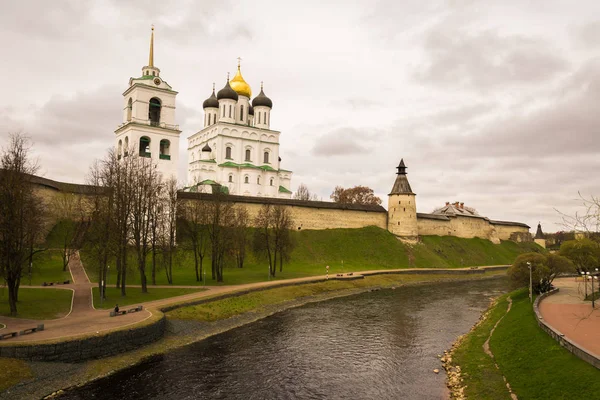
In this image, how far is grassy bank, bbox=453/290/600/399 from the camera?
12.9 m

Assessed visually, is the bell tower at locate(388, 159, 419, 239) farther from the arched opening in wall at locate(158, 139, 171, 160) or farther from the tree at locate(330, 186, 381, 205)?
the arched opening in wall at locate(158, 139, 171, 160)

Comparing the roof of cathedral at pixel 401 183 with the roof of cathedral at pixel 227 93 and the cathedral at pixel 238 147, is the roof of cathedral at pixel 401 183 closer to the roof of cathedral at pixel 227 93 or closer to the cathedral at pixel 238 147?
the cathedral at pixel 238 147

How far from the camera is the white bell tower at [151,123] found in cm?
4428

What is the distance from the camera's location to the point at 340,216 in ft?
207

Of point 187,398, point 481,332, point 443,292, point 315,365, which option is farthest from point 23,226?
point 443,292

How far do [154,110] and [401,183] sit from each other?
35563 mm

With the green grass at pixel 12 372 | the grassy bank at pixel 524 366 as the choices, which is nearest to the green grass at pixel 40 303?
the green grass at pixel 12 372

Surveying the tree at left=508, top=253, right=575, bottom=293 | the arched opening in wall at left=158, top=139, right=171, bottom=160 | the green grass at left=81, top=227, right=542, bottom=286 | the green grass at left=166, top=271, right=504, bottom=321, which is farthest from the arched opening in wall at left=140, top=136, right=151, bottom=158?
the tree at left=508, top=253, right=575, bottom=293

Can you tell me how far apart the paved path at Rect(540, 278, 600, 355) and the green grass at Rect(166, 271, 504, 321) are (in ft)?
53.3

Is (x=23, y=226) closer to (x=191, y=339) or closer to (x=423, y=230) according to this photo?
(x=191, y=339)

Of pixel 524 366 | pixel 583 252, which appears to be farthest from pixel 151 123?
pixel 583 252

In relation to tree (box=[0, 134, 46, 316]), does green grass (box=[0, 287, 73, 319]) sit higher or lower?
lower

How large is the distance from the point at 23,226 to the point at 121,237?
552 cm

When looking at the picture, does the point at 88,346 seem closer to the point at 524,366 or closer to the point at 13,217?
the point at 13,217
